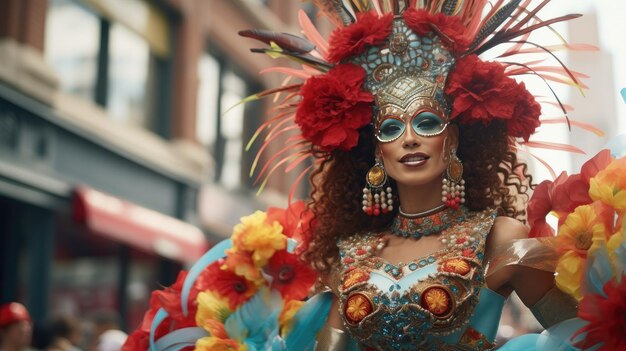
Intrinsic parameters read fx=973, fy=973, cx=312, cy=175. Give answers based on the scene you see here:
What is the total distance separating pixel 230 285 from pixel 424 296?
0.91 m

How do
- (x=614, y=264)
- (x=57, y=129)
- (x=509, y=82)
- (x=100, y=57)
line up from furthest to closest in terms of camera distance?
(x=100, y=57), (x=57, y=129), (x=509, y=82), (x=614, y=264)

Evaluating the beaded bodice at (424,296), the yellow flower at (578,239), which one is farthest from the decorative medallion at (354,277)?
the yellow flower at (578,239)

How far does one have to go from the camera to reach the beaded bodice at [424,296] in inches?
129

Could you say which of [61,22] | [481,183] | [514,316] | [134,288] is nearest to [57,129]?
[61,22]

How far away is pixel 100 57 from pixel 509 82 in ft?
31.0

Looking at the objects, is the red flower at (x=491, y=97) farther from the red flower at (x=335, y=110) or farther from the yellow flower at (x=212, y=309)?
the yellow flower at (x=212, y=309)

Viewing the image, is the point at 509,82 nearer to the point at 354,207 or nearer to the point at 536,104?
the point at 536,104

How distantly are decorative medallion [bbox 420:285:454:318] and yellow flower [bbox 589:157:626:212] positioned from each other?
585 mm

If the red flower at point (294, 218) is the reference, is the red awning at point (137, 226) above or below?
below

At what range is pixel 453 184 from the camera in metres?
3.50

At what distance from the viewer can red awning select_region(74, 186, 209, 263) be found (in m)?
10.3

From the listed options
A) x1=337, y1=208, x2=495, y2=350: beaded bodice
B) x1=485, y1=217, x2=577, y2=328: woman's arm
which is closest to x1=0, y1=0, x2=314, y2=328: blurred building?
x1=337, y1=208, x2=495, y2=350: beaded bodice

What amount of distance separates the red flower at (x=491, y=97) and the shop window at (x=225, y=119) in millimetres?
11477

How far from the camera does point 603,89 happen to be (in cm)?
5709
